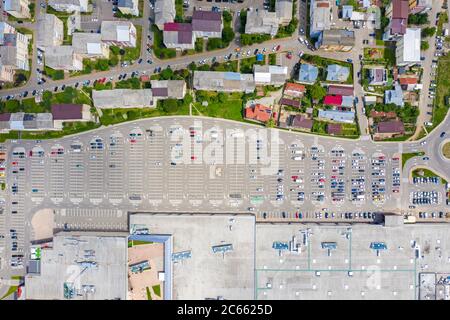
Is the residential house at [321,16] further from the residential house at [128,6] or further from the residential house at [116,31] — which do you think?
the residential house at [116,31]

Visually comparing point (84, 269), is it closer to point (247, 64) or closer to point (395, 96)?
point (247, 64)

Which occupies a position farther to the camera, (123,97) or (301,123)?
(301,123)

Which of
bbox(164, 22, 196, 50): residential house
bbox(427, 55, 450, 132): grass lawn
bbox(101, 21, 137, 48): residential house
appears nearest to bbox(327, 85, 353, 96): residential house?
bbox(427, 55, 450, 132): grass lawn

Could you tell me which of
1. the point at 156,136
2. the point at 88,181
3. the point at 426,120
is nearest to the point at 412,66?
the point at 426,120

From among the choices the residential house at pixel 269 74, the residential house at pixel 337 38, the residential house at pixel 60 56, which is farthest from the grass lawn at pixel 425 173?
the residential house at pixel 60 56

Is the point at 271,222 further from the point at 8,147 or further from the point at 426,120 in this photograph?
the point at 8,147

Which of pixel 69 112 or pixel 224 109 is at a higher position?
pixel 224 109

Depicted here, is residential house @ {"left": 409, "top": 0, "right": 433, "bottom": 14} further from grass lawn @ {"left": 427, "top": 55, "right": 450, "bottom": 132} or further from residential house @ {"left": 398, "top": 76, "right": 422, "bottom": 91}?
residential house @ {"left": 398, "top": 76, "right": 422, "bottom": 91}

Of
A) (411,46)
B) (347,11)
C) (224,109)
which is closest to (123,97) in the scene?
(224,109)
